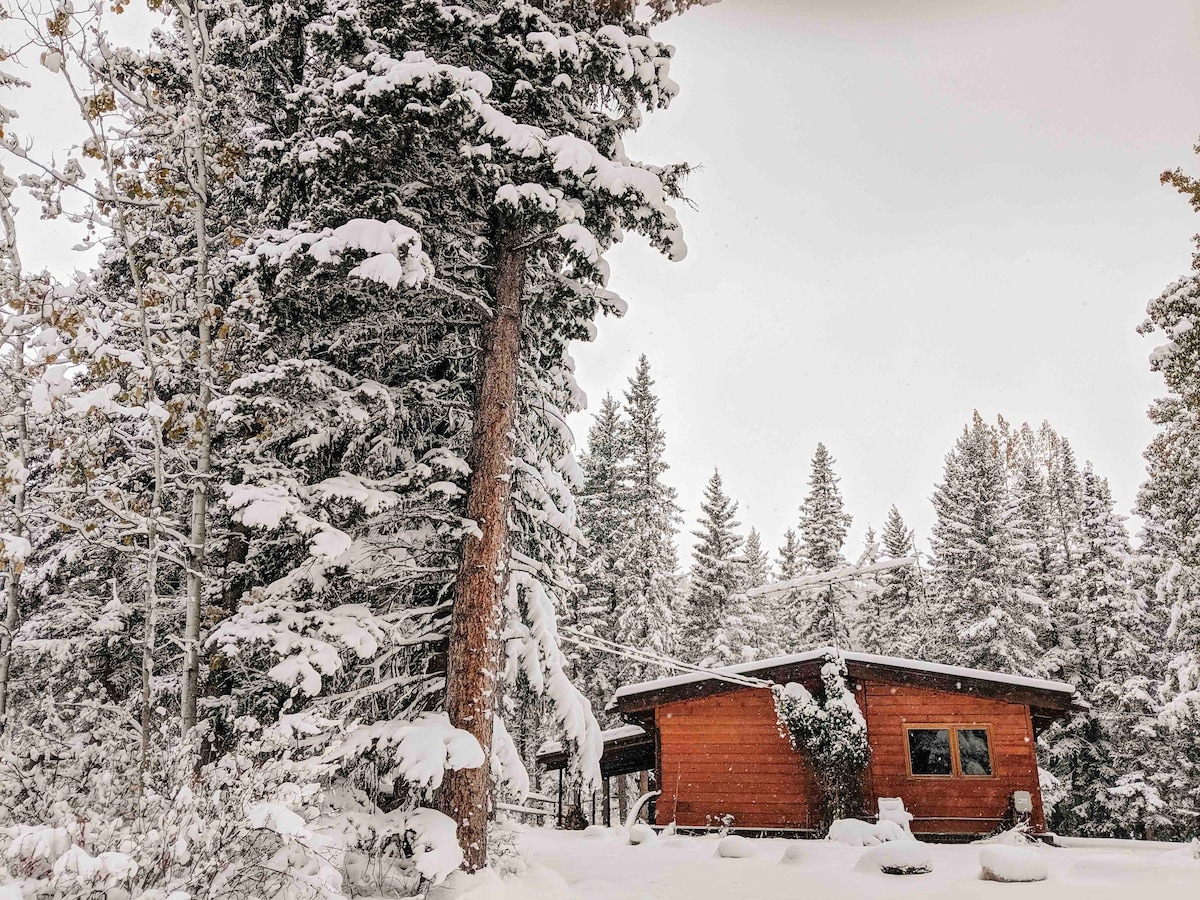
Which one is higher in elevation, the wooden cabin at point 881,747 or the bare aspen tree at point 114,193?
the bare aspen tree at point 114,193

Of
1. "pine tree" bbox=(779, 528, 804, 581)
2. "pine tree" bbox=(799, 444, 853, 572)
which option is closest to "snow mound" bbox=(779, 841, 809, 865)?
"pine tree" bbox=(799, 444, 853, 572)

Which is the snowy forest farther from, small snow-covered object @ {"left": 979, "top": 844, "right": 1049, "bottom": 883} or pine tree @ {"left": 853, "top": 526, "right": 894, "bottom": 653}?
pine tree @ {"left": 853, "top": 526, "right": 894, "bottom": 653}

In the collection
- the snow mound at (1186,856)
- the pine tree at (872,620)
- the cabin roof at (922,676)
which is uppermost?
the pine tree at (872,620)

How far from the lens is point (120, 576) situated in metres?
11.5

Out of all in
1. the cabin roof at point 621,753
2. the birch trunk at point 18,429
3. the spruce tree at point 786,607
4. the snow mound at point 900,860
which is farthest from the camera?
the spruce tree at point 786,607

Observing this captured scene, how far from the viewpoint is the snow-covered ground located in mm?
7480

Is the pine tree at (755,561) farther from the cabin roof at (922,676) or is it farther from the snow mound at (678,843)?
the snow mound at (678,843)

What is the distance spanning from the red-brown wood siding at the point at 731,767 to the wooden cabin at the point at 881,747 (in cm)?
2

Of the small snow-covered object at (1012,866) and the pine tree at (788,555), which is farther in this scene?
the pine tree at (788,555)

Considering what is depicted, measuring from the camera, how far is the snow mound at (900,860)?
8.90 metres

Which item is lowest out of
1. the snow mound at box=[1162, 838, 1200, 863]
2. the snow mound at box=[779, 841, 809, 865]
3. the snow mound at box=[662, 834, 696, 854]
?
the snow mound at box=[662, 834, 696, 854]

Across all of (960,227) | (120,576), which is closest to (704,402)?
(960,227)

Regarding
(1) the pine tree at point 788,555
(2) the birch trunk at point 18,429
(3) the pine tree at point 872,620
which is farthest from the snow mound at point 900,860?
(1) the pine tree at point 788,555

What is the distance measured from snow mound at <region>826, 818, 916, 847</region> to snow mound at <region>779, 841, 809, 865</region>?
1906 millimetres
